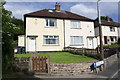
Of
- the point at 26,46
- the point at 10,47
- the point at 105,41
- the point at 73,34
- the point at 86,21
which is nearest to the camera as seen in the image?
the point at 10,47

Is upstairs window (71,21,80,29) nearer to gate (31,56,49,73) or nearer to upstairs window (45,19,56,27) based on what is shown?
upstairs window (45,19,56,27)

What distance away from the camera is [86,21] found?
21.0 metres

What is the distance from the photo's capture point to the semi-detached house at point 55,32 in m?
17.1

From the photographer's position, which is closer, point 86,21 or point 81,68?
point 81,68

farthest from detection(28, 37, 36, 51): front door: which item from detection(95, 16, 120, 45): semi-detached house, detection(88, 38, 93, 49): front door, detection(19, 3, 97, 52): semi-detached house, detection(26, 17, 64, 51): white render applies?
detection(95, 16, 120, 45): semi-detached house

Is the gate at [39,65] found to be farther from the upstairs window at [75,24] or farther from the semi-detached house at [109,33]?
the semi-detached house at [109,33]

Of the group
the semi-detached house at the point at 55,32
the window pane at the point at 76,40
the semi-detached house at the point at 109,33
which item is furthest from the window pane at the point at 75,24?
the semi-detached house at the point at 109,33

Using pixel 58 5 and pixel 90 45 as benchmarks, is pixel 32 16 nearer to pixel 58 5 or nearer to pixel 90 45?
pixel 58 5

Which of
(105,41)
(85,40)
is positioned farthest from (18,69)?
(105,41)

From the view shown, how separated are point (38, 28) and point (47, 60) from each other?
421 inches

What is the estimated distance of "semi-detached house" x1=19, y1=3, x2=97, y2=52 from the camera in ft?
56.0

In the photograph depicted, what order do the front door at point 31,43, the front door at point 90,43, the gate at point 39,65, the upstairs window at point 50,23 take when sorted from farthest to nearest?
the front door at point 90,43
the upstairs window at point 50,23
the front door at point 31,43
the gate at point 39,65

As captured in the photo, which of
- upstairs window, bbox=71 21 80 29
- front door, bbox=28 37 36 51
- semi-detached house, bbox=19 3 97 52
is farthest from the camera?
upstairs window, bbox=71 21 80 29

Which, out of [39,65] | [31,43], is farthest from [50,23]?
[39,65]
